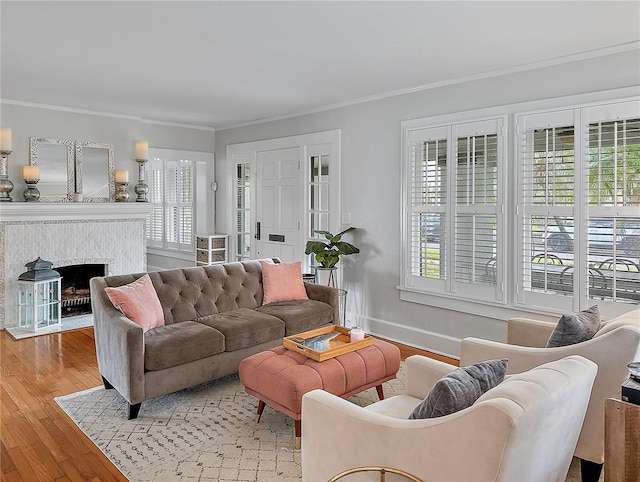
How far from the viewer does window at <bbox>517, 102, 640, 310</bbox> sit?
10.8 feet

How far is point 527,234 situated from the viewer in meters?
3.80

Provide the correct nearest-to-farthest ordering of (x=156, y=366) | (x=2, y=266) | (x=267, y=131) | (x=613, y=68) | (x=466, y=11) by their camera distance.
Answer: (x=466, y=11) → (x=156, y=366) → (x=613, y=68) → (x=2, y=266) → (x=267, y=131)

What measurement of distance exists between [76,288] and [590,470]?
5.68m

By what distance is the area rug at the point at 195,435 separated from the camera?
2.44 m

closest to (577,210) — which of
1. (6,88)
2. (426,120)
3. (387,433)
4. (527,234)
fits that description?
(527,234)

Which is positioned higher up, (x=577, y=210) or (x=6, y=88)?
(x=6, y=88)

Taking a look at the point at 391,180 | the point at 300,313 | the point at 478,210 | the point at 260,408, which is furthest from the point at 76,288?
the point at 478,210

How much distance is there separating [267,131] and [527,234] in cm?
374

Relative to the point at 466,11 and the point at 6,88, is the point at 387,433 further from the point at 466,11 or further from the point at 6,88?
the point at 6,88

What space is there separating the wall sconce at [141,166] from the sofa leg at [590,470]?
Result: 220 inches

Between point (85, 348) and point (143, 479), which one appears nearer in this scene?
point (143, 479)


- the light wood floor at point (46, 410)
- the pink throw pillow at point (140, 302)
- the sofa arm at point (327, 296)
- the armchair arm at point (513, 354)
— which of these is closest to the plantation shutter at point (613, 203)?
the armchair arm at point (513, 354)

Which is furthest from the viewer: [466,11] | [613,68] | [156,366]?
[613,68]

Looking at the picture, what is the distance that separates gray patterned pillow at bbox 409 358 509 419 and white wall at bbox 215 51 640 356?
8.33ft
